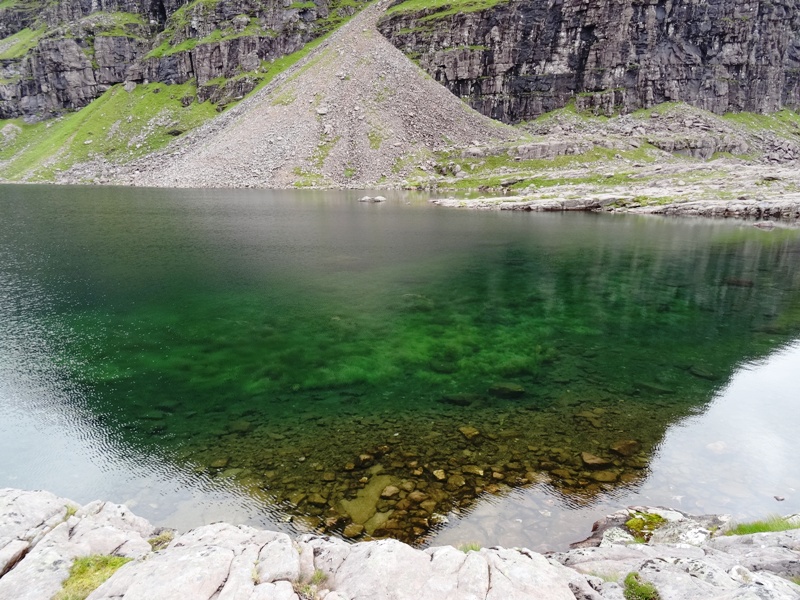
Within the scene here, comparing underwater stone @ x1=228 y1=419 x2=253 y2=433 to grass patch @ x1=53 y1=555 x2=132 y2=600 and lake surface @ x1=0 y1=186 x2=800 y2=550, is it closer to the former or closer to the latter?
lake surface @ x1=0 y1=186 x2=800 y2=550

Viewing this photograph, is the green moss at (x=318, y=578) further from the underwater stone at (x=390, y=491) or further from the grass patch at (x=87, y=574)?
the underwater stone at (x=390, y=491)

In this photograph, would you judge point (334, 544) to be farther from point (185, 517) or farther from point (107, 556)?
point (185, 517)

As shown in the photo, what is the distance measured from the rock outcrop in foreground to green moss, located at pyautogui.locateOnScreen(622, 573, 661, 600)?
0.46 ft

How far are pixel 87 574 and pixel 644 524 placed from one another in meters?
13.6

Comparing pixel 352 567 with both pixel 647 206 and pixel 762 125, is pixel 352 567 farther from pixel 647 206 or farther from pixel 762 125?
pixel 762 125

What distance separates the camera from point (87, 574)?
892 cm

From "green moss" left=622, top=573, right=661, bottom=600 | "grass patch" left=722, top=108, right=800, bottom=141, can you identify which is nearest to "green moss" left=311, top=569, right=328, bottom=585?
"green moss" left=622, top=573, right=661, bottom=600

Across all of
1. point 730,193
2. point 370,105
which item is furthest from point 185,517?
point 370,105

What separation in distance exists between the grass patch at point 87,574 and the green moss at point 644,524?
12.5 metres

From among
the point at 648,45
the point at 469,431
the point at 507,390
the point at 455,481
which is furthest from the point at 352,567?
the point at 648,45

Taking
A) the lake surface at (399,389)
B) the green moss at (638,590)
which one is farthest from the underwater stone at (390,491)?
the green moss at (638,590)

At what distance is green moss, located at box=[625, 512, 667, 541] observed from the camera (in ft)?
40.4

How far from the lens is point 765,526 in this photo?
10789 millimetres

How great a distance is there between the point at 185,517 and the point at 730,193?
118850 millimetres
